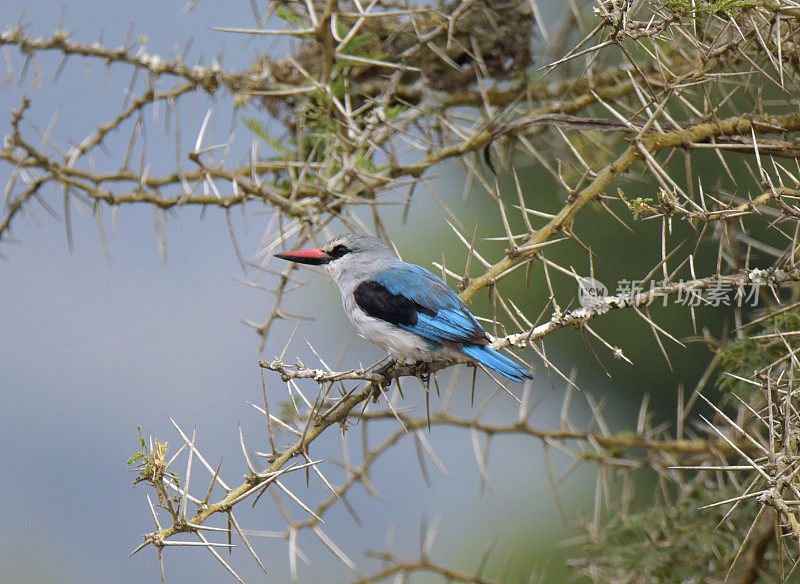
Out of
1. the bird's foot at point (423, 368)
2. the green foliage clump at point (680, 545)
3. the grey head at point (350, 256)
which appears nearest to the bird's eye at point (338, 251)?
the grey head at point (350, 256)

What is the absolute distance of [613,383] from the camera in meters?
5.60

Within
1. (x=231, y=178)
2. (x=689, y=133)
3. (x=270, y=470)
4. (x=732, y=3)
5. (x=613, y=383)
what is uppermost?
(x=231, y=178)

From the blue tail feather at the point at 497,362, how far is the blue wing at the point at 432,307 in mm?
26

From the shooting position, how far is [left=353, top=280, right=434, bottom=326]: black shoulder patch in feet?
7.50

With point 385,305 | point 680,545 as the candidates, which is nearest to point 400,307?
point 385,305

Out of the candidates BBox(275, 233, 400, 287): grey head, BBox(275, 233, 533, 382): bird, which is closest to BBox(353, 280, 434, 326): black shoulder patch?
BBox(275, 233, 533, 382): bird

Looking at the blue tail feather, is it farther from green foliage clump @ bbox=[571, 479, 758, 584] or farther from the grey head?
green foliage clump @ bbox=[571, 479, 758, 584]

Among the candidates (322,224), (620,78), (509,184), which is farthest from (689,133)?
(509,184)

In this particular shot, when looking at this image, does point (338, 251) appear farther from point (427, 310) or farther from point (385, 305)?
point (427, 310)

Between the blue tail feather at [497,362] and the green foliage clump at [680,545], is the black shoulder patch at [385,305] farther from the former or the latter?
the green foliage clump at [680,545]

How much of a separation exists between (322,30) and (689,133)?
1.09 meters

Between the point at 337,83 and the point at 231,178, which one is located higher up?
the point at 337,83

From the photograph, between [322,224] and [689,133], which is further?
[322,224]

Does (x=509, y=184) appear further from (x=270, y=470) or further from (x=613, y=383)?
(x=270, y=470)
